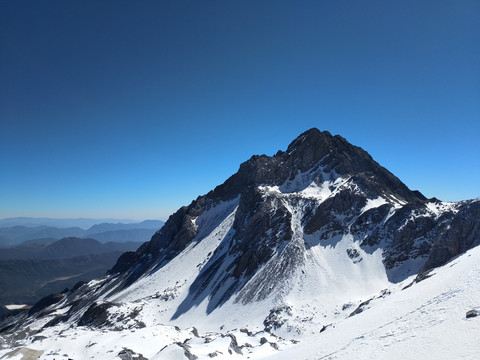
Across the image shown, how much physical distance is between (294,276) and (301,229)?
1668 cm

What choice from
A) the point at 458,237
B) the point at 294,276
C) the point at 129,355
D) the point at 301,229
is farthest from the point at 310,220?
the point at 129,355

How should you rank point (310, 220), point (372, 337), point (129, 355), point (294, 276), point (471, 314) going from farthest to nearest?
point (310, 220), point (294, 276), point (129, 355), point (372, 337), point (471, 314)

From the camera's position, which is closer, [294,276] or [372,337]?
[372,337]

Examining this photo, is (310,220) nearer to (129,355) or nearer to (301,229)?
(301,229)

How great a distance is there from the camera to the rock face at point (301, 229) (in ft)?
220

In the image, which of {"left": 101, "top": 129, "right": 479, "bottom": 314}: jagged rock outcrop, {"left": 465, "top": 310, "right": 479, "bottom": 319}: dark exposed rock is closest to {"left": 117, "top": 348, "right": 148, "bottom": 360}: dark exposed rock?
{"left": 101, "top": 129, "right": 479, "bottom": 314}: jagged rock outcrop

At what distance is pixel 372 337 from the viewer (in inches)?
822

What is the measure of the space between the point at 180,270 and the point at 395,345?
284ft

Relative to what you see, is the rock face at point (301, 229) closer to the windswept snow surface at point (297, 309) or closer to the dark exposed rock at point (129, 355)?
the windswept snow surface at point (297, 309)

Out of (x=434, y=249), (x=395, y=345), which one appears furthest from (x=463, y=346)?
(x=434, y=249)

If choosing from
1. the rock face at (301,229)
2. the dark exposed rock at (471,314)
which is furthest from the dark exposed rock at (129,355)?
the dark exposed rock at (471,314)

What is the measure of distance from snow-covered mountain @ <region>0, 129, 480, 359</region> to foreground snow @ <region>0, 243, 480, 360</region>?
174 mm

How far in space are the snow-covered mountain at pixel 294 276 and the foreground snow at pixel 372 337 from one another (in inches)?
6.9

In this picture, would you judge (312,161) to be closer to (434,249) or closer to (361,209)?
(361,209)
